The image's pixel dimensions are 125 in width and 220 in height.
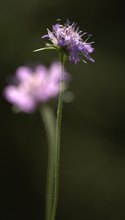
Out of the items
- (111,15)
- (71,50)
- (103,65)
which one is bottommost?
(71,50)

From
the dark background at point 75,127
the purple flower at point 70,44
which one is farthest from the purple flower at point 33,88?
the purple flower at point 70,44

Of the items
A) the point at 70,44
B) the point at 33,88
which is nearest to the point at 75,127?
the point at 33,88

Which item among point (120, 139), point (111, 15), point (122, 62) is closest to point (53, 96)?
point (120, 139)

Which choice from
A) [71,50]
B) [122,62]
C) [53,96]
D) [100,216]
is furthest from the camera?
[122,62]

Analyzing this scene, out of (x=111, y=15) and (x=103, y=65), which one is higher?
(x=111, y=15)

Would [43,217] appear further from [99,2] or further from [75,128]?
[99,2]

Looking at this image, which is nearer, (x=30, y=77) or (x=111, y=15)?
(x=30, y=77)

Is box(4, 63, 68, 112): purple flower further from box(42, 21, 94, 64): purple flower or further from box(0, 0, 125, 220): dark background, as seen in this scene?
box(42, 21, 94, 64): purple flower

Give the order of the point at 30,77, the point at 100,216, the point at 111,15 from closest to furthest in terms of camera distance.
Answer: the point at 30,77 → the point at 100,216 → the point at 111,15
